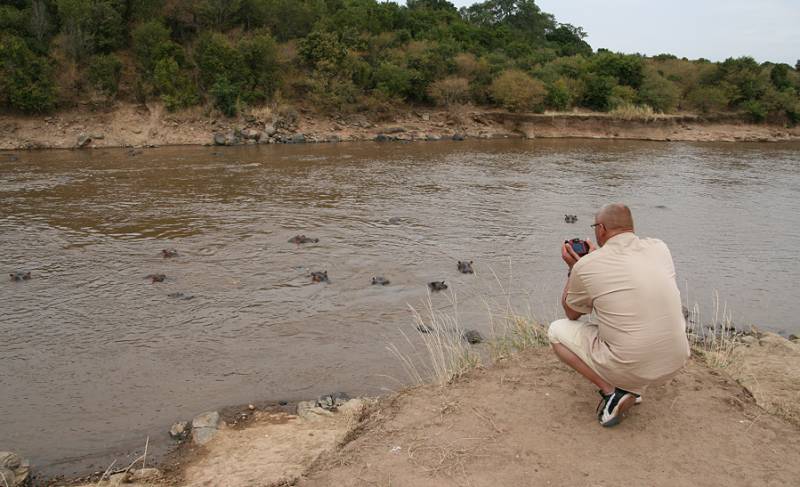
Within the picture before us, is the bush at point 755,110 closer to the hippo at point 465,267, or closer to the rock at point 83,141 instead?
the hippo at point 465,267

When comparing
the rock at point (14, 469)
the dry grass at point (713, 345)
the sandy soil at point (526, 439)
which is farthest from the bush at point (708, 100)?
the rock at point (14, 469)

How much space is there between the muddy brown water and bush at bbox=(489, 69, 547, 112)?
1566 cm

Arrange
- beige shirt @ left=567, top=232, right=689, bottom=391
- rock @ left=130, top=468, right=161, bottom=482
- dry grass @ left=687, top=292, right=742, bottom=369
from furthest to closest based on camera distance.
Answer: dry grass @ left=687, top=292, right=742, bottom=369
rock @ left=130, top=468, right=161, bottom=482
beige shirt @ left=567, top=232, right=689, bottom=391

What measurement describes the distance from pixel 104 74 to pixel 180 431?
30851 mm

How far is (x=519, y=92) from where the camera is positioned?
3888cm

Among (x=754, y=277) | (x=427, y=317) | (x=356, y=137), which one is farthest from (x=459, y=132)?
(x=427, y=317)

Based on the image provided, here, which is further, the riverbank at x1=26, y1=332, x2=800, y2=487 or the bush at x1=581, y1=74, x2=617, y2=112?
the bush at x1=581, y1=74, x2=617, y2=112

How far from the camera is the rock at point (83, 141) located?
28609 millimetres

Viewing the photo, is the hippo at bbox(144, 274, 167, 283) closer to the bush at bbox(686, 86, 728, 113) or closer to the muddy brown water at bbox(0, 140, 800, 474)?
the muddy brown water at bbox(0, 140, 800, 474)

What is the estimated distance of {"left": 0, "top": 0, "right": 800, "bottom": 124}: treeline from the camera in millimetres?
31938

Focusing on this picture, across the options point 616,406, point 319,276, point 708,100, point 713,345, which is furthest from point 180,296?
point 708,100

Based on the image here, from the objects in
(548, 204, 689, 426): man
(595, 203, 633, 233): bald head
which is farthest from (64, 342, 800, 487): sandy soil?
(595, 203, 633, 233): bald head

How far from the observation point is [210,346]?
7.93m

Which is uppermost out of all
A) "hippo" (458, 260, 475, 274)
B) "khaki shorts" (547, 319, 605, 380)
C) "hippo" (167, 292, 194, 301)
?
"khaki shorts" (547, 319, 605, 380)
